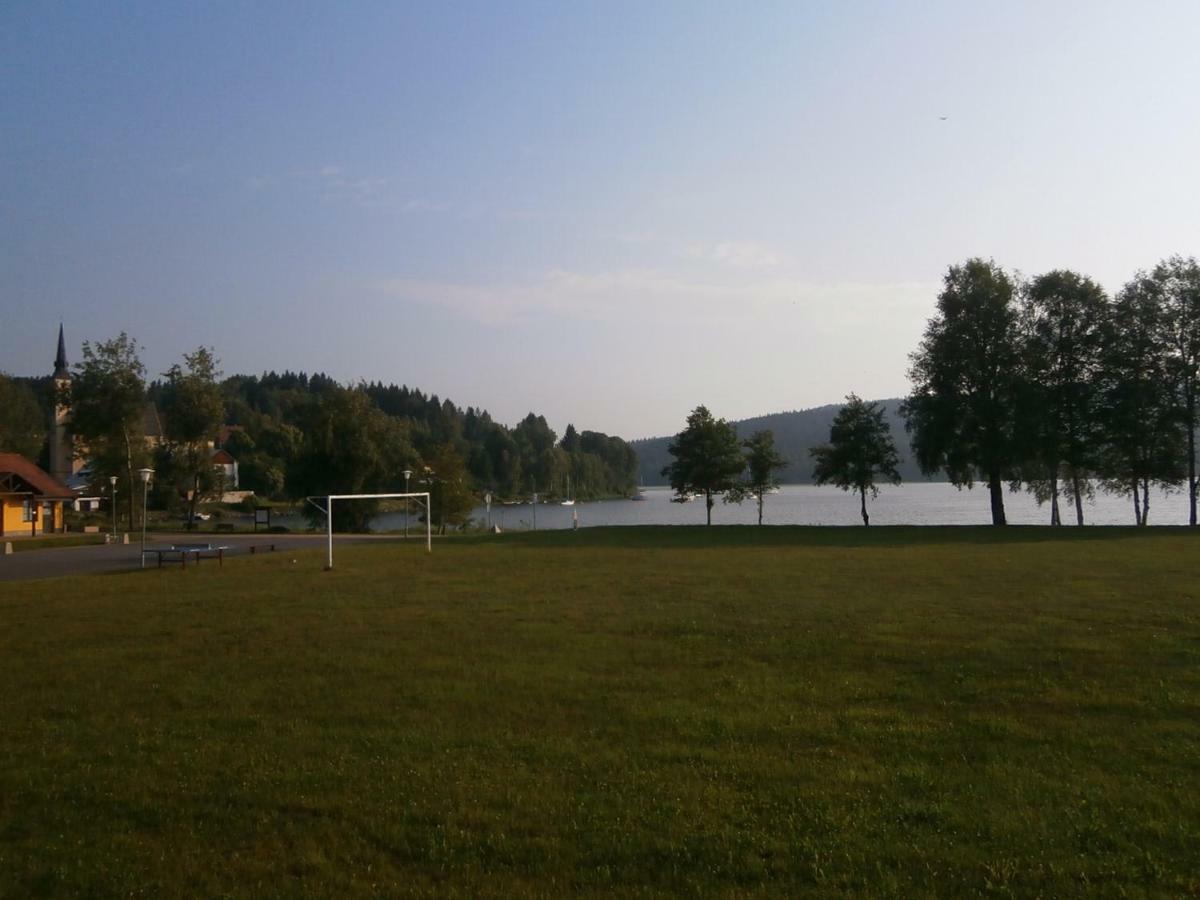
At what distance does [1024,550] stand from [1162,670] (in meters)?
23.1

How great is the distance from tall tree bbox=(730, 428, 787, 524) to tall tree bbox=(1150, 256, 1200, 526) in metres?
27.5

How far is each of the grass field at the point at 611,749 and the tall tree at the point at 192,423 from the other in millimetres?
50644

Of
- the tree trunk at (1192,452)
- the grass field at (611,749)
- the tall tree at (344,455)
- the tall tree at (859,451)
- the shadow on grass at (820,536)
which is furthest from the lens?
the tall tree at (344,455)

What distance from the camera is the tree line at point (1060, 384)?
50469 millimetres

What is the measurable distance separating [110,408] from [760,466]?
1845 inches

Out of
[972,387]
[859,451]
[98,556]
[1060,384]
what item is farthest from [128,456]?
[1060,384]

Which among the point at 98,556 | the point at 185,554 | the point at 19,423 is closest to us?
the point at 185,554

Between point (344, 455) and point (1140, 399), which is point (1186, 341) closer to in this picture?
point (1140, 399)

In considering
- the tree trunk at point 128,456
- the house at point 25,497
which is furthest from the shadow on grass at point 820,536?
the tree trunk at point 128,456

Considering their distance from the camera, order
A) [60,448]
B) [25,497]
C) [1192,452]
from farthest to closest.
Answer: [60,448]
[25,497]
[1192,452]

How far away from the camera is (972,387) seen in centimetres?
5362

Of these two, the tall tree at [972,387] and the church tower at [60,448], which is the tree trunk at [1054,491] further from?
the church tower at [60,448]

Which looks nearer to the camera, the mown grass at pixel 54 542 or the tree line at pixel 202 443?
the mown grass at pixel 54 542

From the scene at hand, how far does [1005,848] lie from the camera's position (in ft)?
20.6
